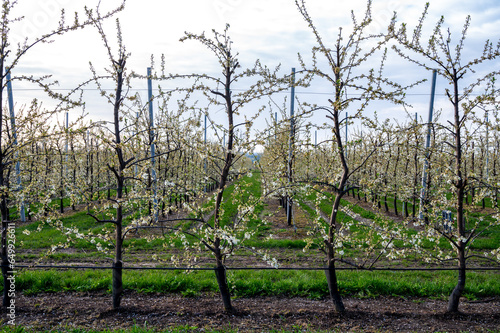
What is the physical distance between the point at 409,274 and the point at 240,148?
514cm

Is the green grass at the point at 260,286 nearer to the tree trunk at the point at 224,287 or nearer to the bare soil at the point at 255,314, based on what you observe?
the bare soil at the point at 255,314

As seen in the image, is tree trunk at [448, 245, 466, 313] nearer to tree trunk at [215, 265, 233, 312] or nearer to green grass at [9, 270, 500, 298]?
green grass at [9, 270, 500, 298]

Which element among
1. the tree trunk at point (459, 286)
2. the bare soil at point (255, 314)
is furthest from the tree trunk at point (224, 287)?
the tree trunk at point (459, 286)

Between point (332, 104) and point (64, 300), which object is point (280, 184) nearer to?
point (332, 104)

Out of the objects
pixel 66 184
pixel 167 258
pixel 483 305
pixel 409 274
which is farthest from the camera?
pixel 167 258

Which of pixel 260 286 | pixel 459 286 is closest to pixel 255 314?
pixel 260 286

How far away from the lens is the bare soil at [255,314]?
15.2ft

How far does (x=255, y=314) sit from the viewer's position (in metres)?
5.02

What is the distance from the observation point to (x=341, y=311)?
4973 mm

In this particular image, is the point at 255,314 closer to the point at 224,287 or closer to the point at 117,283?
the point at 224,287

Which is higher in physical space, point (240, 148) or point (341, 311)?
point (240, 148)

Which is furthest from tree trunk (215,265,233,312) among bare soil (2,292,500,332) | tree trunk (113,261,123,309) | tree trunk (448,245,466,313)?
tree trunk (448,245,466,313)

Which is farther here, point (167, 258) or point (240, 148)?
point (167, 258)

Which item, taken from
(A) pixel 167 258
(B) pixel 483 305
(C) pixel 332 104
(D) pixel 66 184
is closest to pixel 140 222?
(D) pixel 66 184
